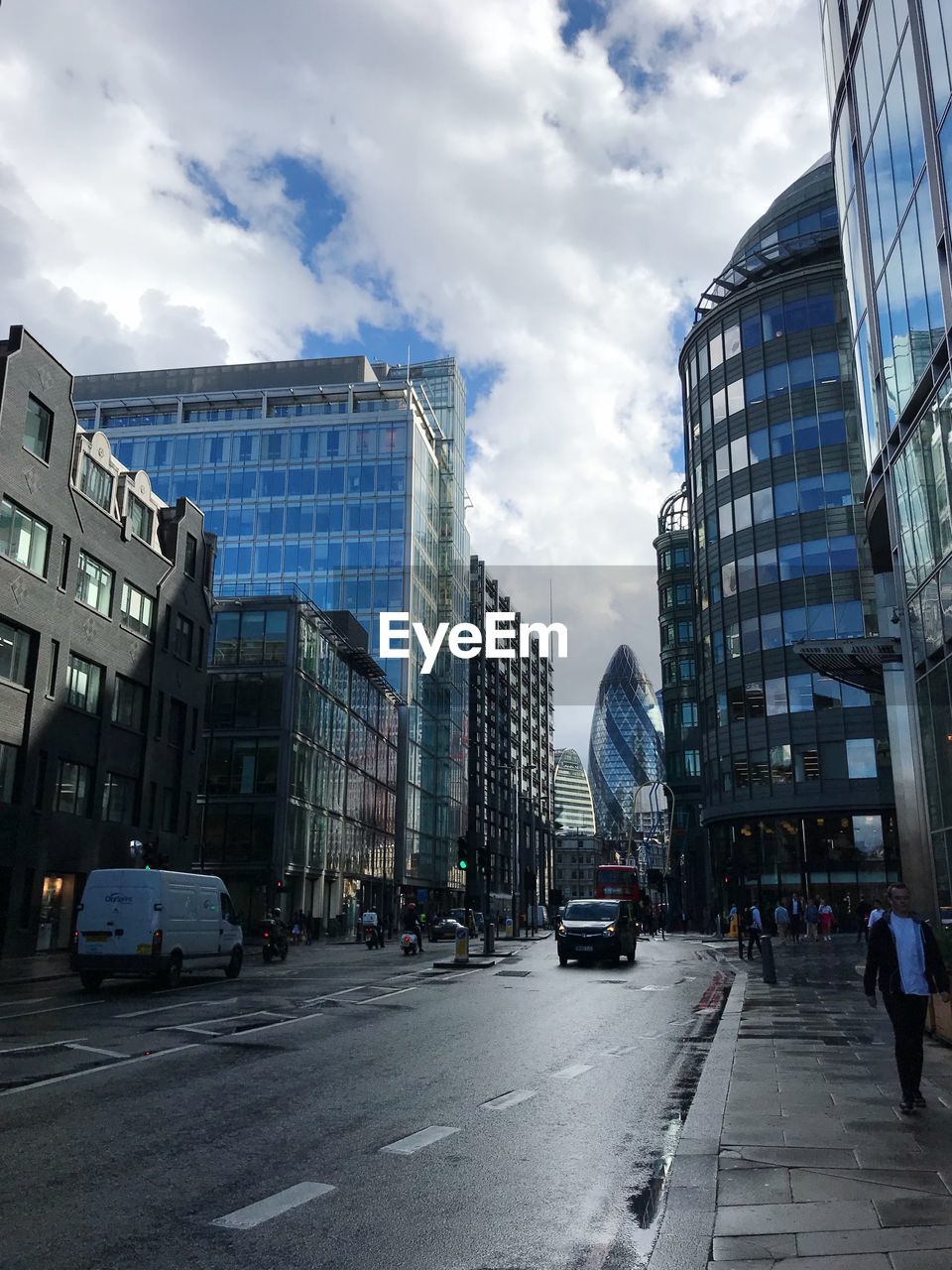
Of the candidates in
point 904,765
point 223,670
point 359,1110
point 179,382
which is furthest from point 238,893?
point 179,382

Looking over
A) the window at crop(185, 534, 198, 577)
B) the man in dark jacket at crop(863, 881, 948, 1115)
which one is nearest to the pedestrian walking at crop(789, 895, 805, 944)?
the window at crop(185, 534, 198, 577)

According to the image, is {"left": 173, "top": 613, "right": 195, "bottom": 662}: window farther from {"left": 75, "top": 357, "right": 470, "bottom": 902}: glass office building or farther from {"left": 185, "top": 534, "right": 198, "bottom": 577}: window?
{"left": 75, "top": 357, "right": 470, "bottom": 902}: glass office building

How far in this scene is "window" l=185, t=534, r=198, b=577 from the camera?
152ft

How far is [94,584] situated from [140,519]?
552 cm

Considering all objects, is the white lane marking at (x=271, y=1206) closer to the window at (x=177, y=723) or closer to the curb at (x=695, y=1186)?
the curb at (x=695, y=1186)

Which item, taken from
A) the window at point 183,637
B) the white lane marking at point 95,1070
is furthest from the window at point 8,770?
the white lane marking at point 95,1070

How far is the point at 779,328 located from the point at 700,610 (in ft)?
55.1

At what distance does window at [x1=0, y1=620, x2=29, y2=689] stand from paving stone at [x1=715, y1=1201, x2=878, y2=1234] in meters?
30.2

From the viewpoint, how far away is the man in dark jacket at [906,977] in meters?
8.64

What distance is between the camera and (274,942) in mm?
32656

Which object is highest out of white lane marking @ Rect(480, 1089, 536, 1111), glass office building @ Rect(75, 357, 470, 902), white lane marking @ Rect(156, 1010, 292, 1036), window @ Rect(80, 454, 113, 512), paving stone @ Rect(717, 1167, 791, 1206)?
glass office building @ Rect(75, 357, 470, 902)

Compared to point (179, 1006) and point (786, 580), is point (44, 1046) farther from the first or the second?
point (786, 580)

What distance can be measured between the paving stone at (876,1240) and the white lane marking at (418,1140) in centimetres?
318

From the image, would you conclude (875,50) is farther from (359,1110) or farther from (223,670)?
(223,670)
